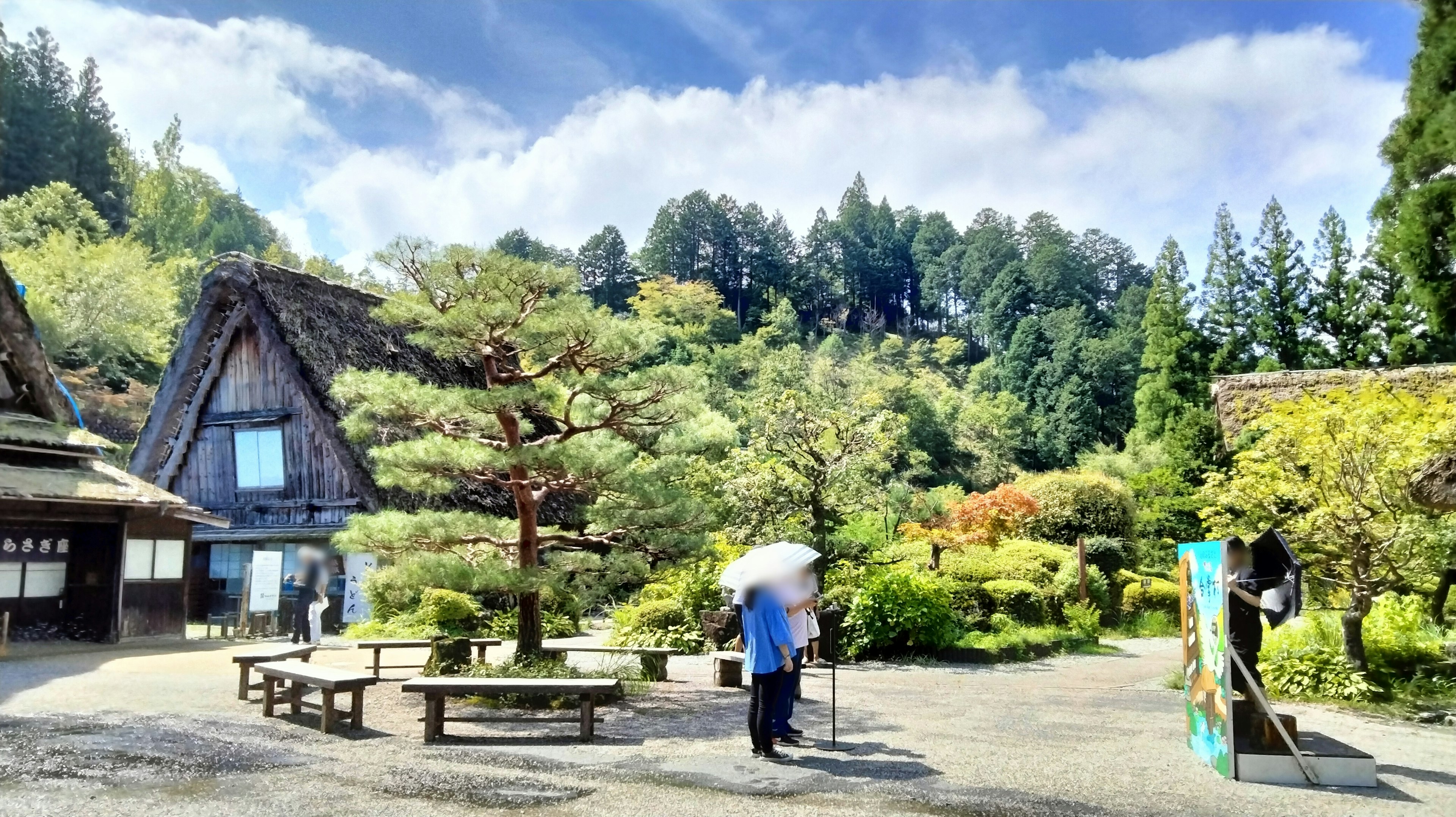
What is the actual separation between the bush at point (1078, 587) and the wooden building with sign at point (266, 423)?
10578 millimetres

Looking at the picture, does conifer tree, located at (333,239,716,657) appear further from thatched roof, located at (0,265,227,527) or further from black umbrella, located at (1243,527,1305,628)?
thatched roof, located at (0,265,227,527)

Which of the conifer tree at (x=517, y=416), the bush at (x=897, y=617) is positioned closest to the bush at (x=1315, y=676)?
the bush at (x=897, y=617)

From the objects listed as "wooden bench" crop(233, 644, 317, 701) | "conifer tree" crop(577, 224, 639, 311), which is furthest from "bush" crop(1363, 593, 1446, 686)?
"conifer tree" crop(577, 224, 639, 311)

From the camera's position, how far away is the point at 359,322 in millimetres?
19281

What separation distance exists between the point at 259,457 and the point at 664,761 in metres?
15.1

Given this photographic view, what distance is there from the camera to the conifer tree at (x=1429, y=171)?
10.6m

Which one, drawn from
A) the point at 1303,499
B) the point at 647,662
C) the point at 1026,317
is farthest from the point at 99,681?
the point at 1026,317

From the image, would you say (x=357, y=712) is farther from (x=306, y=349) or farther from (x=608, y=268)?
(x=608, y=268)

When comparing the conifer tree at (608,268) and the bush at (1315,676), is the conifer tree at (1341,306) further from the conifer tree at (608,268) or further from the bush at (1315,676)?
the conifer tree at (608,268)

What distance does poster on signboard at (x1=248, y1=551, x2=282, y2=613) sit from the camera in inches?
671

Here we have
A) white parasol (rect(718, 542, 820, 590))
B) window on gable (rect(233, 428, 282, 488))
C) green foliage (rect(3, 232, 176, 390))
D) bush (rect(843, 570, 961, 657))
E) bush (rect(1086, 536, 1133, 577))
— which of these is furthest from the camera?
green foliage (rect(3, 232, 176, 390))

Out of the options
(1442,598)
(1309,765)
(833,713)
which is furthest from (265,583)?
(1442,598)

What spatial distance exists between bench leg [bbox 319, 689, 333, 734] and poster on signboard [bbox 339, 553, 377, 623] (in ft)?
33.3

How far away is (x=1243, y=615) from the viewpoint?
22.2 ft
